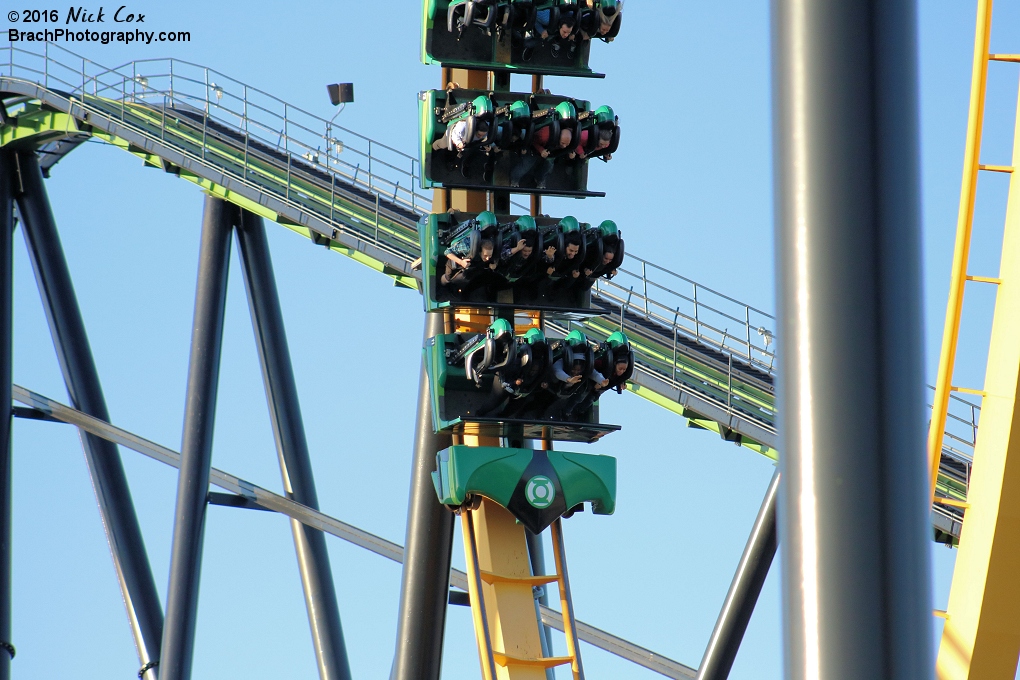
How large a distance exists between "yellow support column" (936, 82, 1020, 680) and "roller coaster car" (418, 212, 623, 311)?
3.00 meters

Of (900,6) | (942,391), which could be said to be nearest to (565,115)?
(942,391)

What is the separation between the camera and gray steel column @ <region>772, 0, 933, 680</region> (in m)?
1.77

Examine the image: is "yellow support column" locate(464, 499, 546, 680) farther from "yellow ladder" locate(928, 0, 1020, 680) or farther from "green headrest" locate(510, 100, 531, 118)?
"yellow ladder" locate(928, 0, 1020, 680)

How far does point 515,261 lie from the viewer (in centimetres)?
719

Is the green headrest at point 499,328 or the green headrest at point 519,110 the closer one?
the green headrest at point 499,328

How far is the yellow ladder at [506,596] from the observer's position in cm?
694

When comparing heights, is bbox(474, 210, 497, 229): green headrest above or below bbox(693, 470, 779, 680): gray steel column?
above

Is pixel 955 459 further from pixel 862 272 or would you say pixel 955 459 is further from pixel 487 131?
pixel 862 272

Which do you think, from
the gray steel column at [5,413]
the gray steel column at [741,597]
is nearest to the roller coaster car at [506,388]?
the gray steel column at [741,597]

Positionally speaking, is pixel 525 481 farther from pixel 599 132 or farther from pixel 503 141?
pixel 599 132

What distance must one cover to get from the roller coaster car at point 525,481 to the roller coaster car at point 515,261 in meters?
0.73

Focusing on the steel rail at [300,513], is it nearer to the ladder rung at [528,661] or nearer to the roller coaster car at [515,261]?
the ladder rung at [528,661]

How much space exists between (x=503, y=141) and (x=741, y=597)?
3.69 metres

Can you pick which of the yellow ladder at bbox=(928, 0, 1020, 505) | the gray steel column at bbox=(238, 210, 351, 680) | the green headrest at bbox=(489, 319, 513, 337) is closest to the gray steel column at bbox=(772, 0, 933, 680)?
the yellow ladder at bbox=(928, 0, 1020, 505)
